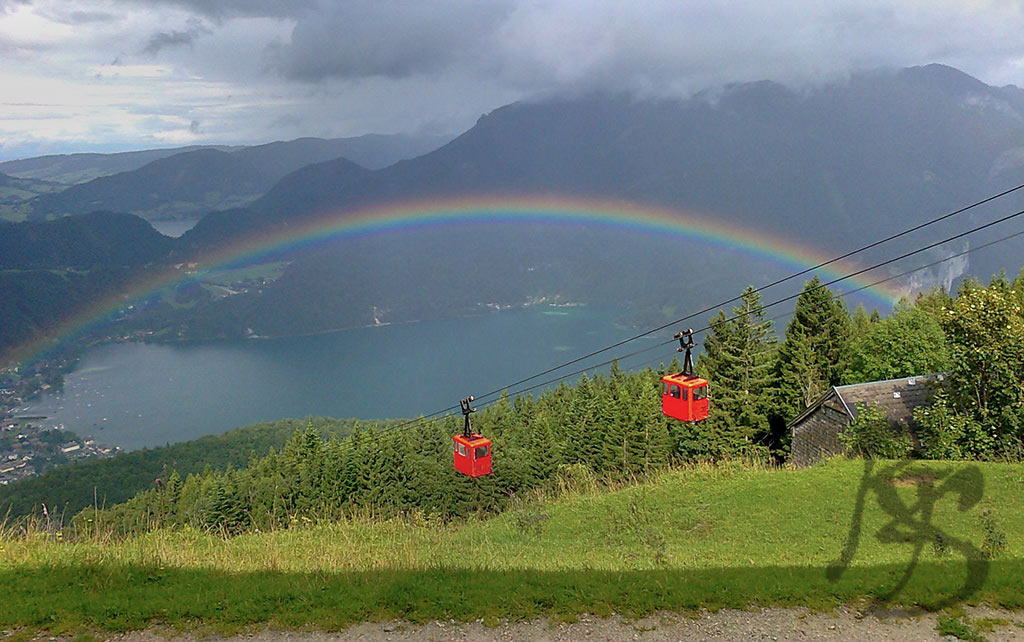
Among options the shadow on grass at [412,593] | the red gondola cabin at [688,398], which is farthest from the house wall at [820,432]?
the shadow on grass at [412,593]

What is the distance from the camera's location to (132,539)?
40.0 ft

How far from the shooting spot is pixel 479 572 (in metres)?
9.91

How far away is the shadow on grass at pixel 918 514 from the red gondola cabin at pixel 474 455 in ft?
32.0

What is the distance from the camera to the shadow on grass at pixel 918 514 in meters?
9.53

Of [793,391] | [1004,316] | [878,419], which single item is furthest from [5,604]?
[793,391]

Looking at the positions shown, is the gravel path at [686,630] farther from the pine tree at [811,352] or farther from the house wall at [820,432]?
the pine tree at [811,352]

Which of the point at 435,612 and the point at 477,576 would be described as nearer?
the point at 435,612

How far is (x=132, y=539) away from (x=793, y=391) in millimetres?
40803

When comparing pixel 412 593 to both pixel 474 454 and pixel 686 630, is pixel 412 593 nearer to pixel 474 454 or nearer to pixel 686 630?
pixel 686 630

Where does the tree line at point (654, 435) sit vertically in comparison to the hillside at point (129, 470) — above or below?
above

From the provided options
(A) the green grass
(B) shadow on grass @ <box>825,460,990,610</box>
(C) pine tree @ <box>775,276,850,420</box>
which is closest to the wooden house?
(C) pine tree @ <box>775,276,850,420</box>

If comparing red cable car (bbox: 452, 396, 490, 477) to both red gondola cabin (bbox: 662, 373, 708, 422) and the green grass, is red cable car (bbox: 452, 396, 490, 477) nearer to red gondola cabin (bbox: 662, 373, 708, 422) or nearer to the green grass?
the green grass

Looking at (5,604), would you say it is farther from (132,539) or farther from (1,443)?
(1,443)

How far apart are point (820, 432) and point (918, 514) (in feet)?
61.9
